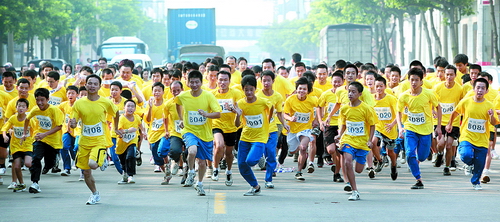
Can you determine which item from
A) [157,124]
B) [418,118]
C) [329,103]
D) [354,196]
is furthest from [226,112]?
[354,196]

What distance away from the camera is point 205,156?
10766 millimetres

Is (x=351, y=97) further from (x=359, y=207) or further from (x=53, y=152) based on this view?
(x=53, y=152)

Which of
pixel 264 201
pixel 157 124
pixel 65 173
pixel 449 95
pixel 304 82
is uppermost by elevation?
pixel 304 82

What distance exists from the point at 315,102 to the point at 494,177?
292 cm

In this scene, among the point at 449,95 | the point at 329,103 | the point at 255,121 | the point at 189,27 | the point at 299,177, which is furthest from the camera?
the point at 189,27

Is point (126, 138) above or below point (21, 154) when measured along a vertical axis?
above

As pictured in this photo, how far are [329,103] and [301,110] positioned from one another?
59cm

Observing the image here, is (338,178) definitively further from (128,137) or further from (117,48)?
(117,48)

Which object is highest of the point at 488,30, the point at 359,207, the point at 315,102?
the point at 488,30

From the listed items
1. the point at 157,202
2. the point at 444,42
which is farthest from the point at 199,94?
the point at 444,42

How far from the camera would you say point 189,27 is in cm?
4625

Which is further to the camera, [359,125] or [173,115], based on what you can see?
[173,115]

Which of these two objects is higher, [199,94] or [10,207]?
[199,94]

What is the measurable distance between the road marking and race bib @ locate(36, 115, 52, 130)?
7.89 feet
